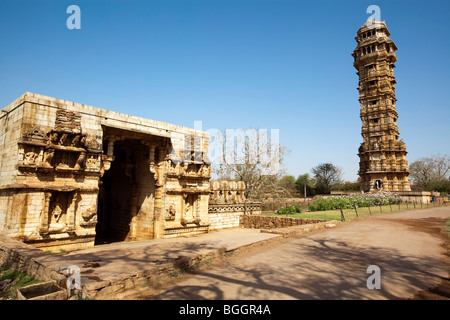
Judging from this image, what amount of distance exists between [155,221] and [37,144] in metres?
6.46

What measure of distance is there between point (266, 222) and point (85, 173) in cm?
1172

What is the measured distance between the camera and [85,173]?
35.0 feet

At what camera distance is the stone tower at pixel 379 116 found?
38.3m

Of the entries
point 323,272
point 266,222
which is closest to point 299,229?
point 266,222

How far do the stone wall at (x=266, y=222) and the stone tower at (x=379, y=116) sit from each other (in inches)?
1063

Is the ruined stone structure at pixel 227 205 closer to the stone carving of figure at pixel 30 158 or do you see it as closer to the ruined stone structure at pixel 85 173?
A: the ruined stone structure at pixel 85 173

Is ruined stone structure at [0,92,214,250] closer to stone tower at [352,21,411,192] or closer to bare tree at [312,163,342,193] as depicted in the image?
stone tower at [352,21,411,192]

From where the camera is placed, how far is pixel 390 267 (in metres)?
6.62

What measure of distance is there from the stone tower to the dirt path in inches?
1254

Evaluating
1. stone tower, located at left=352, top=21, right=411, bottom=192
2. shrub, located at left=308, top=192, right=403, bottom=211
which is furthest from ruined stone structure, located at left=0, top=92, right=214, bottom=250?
stone tower, located at left=352, top=21, right=411, bottom=192

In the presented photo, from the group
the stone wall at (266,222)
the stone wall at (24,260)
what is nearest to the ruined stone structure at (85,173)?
the stone wall at (24,260)

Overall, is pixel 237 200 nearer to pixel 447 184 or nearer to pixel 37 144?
pixel 37 144

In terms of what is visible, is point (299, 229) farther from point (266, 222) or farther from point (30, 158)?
point (30, 158)

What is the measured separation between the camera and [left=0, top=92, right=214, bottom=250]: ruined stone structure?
30.1ft
